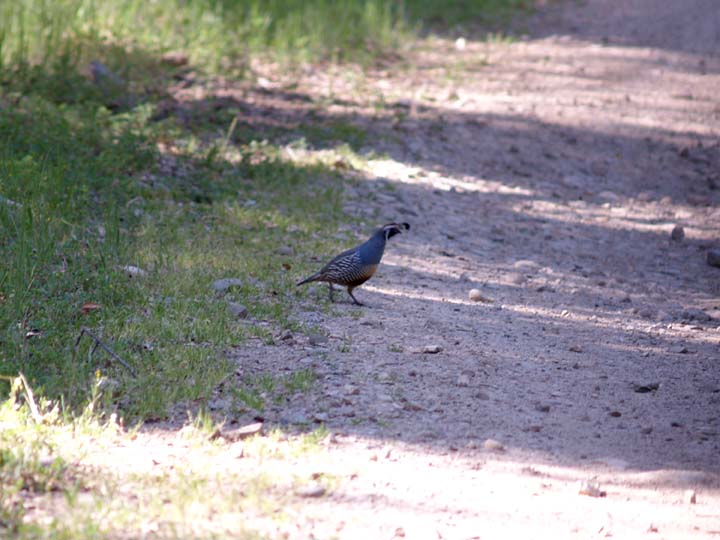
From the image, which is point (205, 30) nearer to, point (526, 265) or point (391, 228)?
point (526, 265)

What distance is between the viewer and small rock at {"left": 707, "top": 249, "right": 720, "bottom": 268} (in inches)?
343

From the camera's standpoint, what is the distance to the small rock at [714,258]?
8.70 meters

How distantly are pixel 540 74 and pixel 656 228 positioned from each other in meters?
4.72

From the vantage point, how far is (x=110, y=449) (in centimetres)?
441

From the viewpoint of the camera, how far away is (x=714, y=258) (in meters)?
8.73

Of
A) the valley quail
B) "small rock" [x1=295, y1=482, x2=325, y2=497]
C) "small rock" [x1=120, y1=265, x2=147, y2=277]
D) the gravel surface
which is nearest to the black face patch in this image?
the valley quail

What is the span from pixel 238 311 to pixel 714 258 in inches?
193

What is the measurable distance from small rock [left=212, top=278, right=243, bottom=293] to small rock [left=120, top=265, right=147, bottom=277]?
0.52 metres

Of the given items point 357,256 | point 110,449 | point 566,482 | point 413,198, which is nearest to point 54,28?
point 413,198

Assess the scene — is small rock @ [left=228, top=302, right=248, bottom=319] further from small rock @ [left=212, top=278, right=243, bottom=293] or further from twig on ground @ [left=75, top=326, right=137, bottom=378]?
twig on ground @ [left=75, top=326, right=137, bottom=378]

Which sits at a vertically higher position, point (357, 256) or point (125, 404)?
point (357, 256)

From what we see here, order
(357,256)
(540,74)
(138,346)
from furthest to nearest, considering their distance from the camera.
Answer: (540,74) → (357,256) → (138,346)

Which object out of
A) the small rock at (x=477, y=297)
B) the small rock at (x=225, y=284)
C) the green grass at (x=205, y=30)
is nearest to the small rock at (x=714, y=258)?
the small rock at (x=477, y=297)

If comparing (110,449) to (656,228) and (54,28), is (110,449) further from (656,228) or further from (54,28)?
(54,28)
